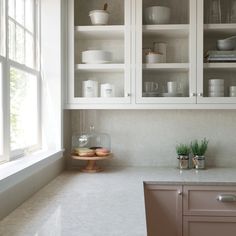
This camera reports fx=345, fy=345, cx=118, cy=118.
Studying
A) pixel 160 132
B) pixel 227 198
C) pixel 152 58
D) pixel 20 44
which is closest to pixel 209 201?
pixel 227 198

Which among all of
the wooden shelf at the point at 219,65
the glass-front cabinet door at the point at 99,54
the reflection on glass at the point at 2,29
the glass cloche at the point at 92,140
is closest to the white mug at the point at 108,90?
the glass-front cabinet door at the point at 99,54

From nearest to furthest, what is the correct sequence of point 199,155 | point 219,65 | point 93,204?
point 93,204
point 219,65
point 199,155

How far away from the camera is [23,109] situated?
2342 mm

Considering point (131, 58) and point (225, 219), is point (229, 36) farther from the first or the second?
point (225, 219)

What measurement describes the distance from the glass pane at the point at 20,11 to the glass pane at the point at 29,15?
80 millimetres

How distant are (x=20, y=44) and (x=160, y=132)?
1365 mm

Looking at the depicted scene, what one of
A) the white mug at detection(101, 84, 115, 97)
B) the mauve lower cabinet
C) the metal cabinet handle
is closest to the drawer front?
the mauve lower cabinet

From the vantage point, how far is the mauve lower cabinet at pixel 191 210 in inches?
92.0

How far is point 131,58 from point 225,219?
1.34m

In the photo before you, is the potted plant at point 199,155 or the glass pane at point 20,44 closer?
the glass pane at point 20,44

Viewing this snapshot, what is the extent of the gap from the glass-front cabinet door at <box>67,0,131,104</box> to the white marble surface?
63 cm

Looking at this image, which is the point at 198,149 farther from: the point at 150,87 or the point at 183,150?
the point at 150,87

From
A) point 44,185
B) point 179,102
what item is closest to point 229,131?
point 179,102

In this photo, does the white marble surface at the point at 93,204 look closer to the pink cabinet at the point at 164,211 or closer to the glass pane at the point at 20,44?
the pink cabinet at the point at 164,211
